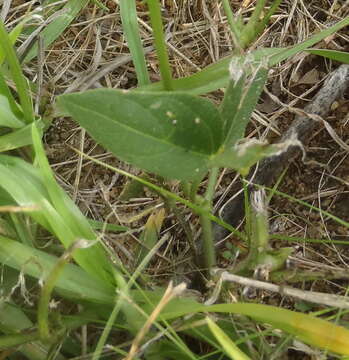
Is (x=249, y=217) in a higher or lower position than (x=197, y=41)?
lower

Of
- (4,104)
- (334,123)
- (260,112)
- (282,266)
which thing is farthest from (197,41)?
(282,266)

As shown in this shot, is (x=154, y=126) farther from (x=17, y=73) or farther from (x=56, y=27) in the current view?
(x=56, y=27)

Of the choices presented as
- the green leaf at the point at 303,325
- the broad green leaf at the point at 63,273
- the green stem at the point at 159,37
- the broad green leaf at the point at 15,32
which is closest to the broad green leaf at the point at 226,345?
the green leaf at the point at 303,325

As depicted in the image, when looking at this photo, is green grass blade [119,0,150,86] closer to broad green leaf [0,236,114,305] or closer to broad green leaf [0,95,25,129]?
broad green leaf [0,95,25,129]

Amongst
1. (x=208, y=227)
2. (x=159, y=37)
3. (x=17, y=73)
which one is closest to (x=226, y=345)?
(x=208, y=227)

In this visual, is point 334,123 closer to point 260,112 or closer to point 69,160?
point 260,112
